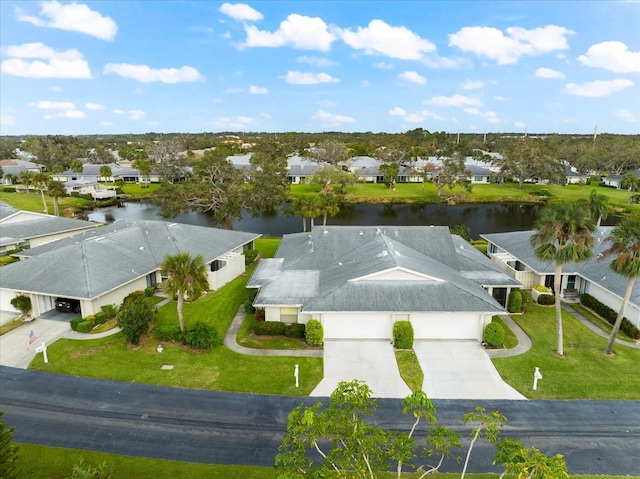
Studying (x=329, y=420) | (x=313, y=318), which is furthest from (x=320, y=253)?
(x=329, y=420)

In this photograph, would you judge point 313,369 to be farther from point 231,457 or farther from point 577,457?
point 577,457

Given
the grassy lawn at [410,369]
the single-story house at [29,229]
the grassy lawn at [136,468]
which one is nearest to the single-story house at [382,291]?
the grassy lawn at [410,369]

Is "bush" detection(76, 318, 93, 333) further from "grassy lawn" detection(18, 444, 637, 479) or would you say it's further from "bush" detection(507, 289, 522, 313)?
"bush" detection(507, 289, 522, 313)

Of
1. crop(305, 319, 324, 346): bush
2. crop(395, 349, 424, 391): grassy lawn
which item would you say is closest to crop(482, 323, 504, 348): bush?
crop(395, 349, 424, 391): grassy lawn

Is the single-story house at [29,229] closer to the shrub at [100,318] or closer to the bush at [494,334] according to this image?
the shrub at [100,318]

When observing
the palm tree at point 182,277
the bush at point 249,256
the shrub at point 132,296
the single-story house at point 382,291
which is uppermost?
the palm tree at point 182,277

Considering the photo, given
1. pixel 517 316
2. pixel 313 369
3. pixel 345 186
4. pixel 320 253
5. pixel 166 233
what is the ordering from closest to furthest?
1. pixel 313 369
2. pixel 517 316
3. pixel 320 253
4. pixel 166 233
5. pixel 345 186

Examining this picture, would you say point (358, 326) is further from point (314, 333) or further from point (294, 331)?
point (294, 331)

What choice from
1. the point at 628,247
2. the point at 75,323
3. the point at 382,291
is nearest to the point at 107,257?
the point at 75,323
